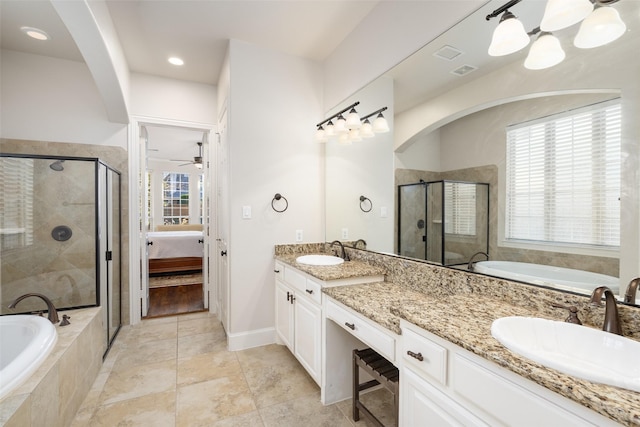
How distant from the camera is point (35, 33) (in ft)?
8.11

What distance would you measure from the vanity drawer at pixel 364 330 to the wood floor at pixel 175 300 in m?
2.62

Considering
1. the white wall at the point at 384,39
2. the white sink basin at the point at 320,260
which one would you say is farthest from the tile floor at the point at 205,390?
the white wall at the point at 384,39

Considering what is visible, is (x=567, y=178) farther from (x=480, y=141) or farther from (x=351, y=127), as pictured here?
(x=351, y=127)

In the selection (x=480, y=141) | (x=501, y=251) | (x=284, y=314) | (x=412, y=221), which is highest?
(x=480, y=141)

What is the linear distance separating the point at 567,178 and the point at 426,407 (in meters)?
1.07

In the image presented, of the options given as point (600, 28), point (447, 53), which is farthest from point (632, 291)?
point (447, 53)

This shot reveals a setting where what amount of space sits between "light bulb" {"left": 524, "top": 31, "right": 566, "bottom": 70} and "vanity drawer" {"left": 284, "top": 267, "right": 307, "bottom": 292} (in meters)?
1.76

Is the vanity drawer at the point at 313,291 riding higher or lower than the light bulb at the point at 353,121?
lower

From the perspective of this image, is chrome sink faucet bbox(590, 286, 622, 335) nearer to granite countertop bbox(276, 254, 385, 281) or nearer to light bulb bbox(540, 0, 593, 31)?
light bulb bbox(540, 0, 593, 31)

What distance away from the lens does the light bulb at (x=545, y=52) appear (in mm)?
1163

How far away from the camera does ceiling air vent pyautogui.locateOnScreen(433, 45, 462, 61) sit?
162 cm

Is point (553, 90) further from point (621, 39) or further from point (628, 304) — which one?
point (628, 304)

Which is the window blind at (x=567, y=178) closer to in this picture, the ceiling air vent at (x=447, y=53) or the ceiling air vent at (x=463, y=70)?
the ceiling air vent at (x=463, y=70)

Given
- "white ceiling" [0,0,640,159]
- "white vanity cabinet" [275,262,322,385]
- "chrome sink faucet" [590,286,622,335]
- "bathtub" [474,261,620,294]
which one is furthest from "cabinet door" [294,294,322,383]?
"white ceiling" [0,0,640,159]
